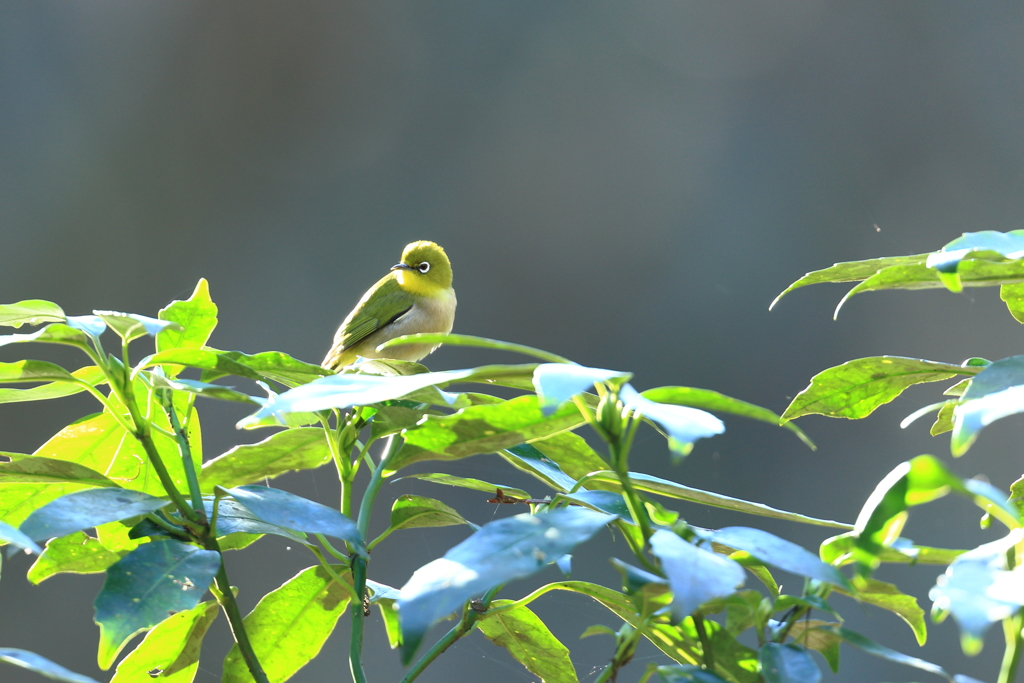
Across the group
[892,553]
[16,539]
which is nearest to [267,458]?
[16,539]

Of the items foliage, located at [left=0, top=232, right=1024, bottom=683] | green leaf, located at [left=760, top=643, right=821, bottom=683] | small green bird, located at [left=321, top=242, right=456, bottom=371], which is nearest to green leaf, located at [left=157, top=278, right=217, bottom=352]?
foliage, located at [left=0, top=232, right=1024, bottom=683]

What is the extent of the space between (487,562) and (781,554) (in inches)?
3.8

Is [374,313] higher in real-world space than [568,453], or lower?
lower

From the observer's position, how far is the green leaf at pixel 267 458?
43 cm

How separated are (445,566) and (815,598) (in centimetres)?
13

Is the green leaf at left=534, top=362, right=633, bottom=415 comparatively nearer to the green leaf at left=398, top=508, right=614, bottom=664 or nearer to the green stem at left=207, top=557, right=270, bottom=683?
the green leaf at left=398, top=508, right=614, bottom=664

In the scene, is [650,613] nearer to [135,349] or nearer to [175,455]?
[175,455]

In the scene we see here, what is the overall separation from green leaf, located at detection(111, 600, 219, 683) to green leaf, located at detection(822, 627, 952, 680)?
0.98 ft

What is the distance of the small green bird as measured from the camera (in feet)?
4.24

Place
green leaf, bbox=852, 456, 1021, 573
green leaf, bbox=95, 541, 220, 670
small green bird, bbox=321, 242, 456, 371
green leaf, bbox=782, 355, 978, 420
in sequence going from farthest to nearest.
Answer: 1. small green bird, bbox=321, 242, 456, 371
2. green leaf, bbox=782, 355, 978, 420
3. green leaf, bbox=95, 541, 220, 670
4. green leaf, bbox=852, 456, 1021, 573

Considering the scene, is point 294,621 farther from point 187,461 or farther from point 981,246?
point 981,246

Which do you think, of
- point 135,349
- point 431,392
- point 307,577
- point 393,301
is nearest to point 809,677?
point 431,392

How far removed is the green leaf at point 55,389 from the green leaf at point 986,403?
1.13 ft

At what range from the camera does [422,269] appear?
54.4 inches
